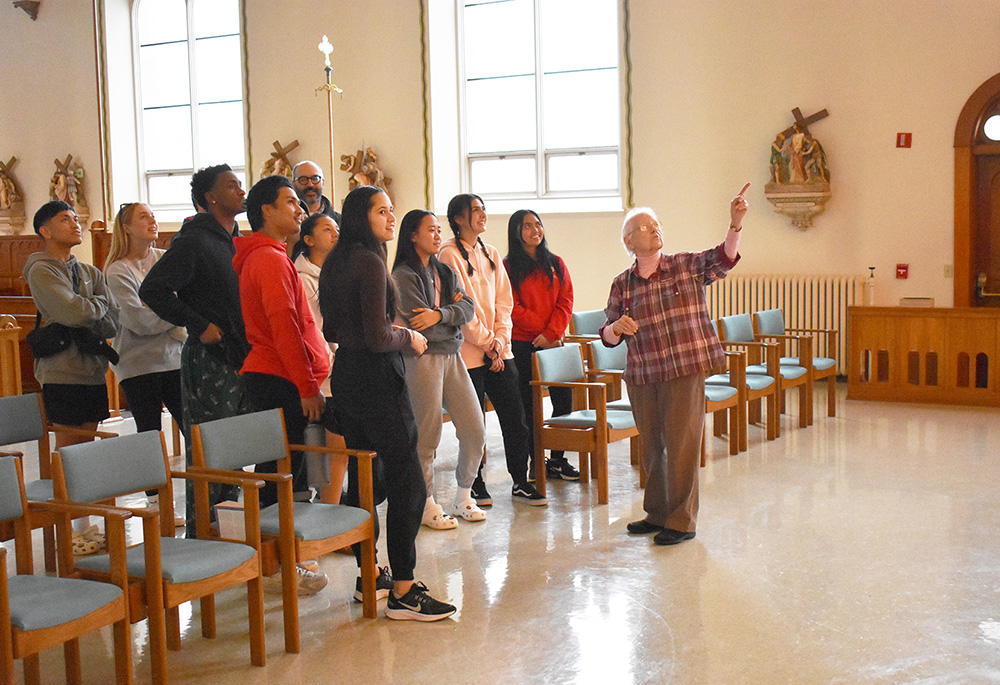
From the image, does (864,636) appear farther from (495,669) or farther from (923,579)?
(495,669)

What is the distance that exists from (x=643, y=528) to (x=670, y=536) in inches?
7.4

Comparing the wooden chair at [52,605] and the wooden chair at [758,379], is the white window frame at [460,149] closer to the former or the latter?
the wooden chair at [758,379]

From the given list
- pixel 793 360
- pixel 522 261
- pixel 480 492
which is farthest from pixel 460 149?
pixel 480 492

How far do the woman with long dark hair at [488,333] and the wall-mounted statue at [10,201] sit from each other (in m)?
9.52

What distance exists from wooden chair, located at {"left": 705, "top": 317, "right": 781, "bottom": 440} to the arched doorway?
7.82ft

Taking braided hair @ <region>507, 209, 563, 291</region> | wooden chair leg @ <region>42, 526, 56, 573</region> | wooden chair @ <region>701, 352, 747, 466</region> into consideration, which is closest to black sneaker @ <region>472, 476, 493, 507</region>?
braided hair @ <region>507, 209, 563, 291</region>

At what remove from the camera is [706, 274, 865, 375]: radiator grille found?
867 centimetres

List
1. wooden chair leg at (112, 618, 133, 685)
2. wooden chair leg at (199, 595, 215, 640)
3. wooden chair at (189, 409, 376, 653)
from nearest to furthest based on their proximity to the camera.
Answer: wooden chair leg at (112, 618, 133, 685), wooden chair at (189, 409, 376, 653), wooden chair leg at (199, 595, 215, 640)

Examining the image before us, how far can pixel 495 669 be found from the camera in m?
3.13

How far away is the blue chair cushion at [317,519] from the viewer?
3279mm

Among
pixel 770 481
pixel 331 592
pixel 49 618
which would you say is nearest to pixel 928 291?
pixel 770 481

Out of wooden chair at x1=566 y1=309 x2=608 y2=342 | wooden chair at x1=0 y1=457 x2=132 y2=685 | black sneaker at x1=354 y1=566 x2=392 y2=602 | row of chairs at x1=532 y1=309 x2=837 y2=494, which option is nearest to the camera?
wooden chair at x1=0 y1=457 x2=132 y2=685

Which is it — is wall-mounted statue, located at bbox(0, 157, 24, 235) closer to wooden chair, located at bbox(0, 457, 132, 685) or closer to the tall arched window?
the tall arched window

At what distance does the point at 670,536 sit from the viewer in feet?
14.3
